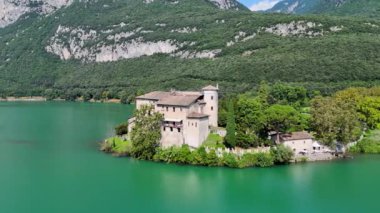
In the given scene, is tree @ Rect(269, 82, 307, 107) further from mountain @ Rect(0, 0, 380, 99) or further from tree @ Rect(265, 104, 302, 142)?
tree @ Rect(265, 104, 302, 142)

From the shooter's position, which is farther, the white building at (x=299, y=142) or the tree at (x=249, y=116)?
the tree at (x=249, y=116)

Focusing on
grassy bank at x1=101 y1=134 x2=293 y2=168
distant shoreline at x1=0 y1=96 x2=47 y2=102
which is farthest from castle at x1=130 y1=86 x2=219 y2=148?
distant shoreline at x1=0 y1=96 x2=47 y2=102

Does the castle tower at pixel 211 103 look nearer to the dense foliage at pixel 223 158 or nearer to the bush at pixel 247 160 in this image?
the dense foliage at pixel 223 158

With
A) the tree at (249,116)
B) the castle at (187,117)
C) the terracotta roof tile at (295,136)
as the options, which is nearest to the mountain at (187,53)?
the tree at (249,116)

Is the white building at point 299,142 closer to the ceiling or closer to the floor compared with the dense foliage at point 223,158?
closer to the ceiling

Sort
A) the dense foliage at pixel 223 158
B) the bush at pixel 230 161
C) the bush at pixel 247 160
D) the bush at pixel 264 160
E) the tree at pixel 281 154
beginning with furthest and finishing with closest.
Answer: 1. the tree at pixel 281 154
2. the bush at pixel 264 160
3. the dense foliage at pixel 223 158
4. the bush at pixel 247 160
5. the bush at pixel 230 161

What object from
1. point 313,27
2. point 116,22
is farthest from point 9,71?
point 313,27

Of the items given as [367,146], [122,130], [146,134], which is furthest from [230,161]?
[122,130]

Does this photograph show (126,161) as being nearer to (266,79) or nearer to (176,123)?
(176,123)
